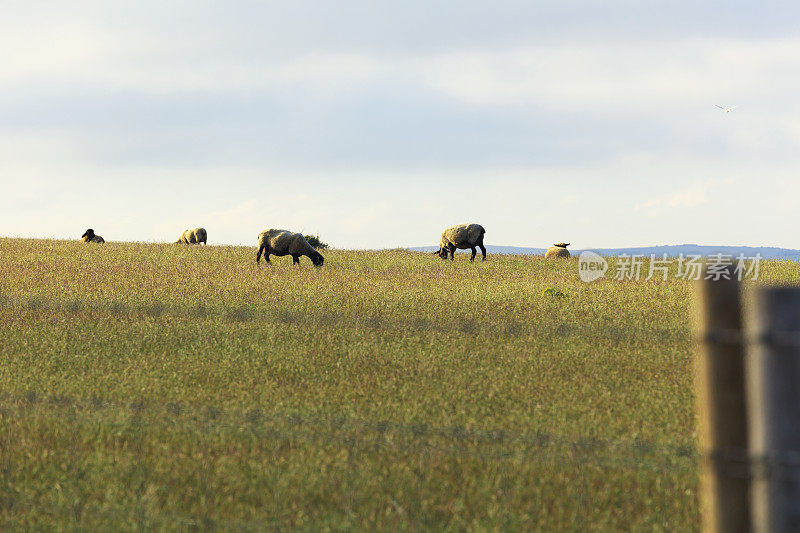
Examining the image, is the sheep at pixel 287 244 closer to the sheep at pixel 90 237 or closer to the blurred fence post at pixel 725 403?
the sheep at pixel 90 237

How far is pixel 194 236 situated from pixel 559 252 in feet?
73.0

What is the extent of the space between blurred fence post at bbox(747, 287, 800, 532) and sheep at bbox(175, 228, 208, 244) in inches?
1699

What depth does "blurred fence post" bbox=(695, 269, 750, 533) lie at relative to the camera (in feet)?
9.16

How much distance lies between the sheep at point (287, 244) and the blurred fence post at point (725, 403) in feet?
68.6

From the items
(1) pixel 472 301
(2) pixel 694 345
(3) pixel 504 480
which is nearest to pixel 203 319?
(1) pixel 472 301

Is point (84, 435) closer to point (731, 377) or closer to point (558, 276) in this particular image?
point (731, 377)

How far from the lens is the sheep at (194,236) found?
44.0 metres

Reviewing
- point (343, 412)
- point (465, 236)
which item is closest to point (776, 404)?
point (343, 412)

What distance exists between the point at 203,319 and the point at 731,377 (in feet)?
35.4

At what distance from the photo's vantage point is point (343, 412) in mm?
7141

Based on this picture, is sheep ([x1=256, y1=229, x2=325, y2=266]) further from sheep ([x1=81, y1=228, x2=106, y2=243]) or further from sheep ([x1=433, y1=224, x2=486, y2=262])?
sheep ([x1=81, y1=228, x2=106, y2=243])

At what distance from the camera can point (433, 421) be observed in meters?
6.79

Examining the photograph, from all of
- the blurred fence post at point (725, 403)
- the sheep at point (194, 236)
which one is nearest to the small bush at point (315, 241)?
the sheep at point (194, 236)

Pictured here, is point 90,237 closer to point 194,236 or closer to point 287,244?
point 194,236
